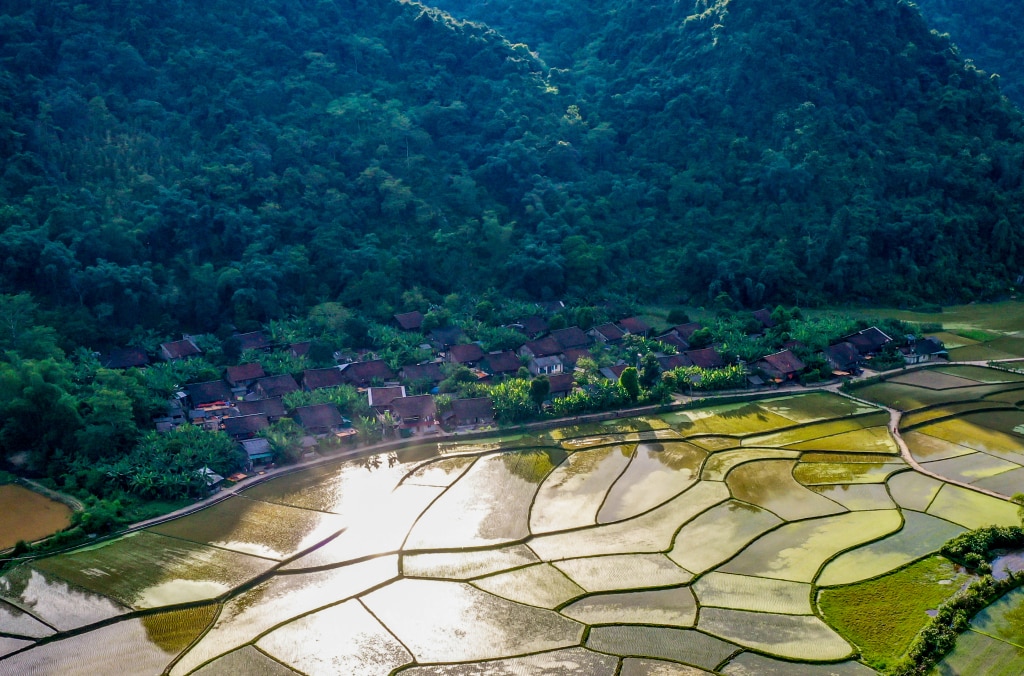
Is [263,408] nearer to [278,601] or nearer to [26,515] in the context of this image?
[26,515]

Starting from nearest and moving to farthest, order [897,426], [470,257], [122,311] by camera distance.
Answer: [897,426] → [122,311] → [470,257]

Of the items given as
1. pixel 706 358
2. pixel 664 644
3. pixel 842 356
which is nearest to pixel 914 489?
pixel 664 644

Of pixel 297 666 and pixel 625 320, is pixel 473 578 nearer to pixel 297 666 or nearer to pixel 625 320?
pixel 297 666

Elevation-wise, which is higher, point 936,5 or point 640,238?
point 936,5

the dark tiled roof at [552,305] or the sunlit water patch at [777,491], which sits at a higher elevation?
the dark tiled roof at [552,305]

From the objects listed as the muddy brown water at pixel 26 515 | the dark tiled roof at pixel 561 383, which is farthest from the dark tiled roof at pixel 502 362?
the muddy brown water at pixel 26 515

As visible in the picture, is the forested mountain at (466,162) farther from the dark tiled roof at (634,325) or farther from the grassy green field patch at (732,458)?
the grassy green field patch at (732,458)

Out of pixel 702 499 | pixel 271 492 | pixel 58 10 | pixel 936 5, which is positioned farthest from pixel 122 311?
pixel 936 5

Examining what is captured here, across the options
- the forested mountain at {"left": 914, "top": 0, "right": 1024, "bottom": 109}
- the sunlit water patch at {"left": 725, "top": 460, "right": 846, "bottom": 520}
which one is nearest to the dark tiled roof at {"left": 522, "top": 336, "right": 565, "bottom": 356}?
the sunlit water patch at {"left": 725, "top": 460, "right": 846, "bottom": 520}
